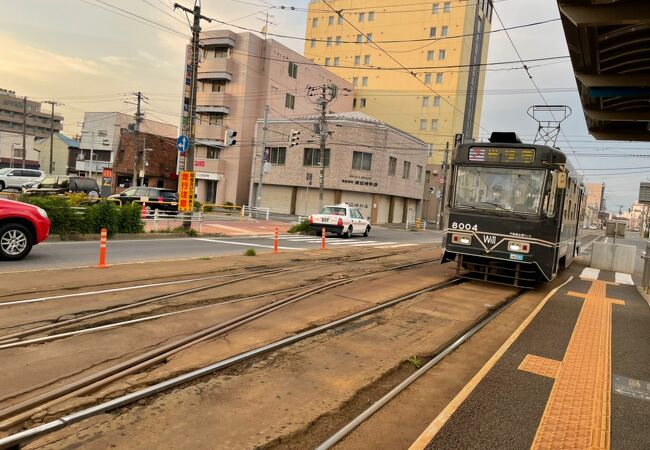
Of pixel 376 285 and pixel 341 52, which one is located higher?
pixel 341 52

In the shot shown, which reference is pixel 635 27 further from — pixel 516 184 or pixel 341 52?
pixel 341 52

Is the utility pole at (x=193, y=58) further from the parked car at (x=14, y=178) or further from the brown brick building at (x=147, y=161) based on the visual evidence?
the brown brick building at (x=147, y=161)

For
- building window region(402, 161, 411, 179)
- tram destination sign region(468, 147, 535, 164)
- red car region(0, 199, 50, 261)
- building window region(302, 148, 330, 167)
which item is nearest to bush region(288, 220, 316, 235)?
red car region(0, 199, 50, 261)

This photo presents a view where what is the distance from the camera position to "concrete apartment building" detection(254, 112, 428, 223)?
152ft

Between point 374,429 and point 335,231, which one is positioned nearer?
point 374,429

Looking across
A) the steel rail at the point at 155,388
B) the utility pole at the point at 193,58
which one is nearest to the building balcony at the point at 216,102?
the utility pole at the point at 193,58

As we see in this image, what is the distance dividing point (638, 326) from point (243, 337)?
21.9ft

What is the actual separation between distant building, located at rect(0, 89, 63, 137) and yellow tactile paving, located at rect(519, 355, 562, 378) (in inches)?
4449

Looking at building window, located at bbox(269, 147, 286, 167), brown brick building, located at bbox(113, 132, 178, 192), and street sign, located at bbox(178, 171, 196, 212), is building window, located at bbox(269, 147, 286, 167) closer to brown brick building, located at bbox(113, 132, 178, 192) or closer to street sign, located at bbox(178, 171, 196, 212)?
brown brick building, located at bbox(113, 132, 178, 192)

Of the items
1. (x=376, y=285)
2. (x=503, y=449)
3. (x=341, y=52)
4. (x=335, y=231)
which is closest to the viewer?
(x=503, y=449)

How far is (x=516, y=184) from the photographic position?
10.3 meters

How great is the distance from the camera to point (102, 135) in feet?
248

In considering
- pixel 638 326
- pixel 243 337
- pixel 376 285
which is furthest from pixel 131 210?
pixel 638 326

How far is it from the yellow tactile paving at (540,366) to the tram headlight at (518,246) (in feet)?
15.3
